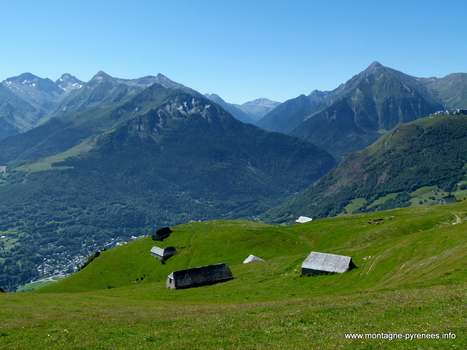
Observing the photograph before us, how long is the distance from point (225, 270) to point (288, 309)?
64.8 meters

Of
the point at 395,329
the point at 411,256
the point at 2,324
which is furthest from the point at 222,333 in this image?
the point at 411,256

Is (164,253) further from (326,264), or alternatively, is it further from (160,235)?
(326,264)

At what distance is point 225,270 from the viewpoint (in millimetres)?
105938

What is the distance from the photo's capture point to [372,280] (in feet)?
226

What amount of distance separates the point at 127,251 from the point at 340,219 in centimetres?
9551

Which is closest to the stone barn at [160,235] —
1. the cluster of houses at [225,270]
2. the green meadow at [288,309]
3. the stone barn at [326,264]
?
the green meadow at [288,309]

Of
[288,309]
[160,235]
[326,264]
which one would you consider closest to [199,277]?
[326,264]

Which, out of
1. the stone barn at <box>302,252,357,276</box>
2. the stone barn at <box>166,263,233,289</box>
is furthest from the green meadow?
the stone barn at <box>166,263,233,289</box>

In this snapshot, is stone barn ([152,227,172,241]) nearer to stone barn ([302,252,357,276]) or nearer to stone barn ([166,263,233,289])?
stone barn ([166,263,233,289])

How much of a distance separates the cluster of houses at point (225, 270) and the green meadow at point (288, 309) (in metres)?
2.99

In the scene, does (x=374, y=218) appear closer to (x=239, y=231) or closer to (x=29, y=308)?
(x=239, y=231)

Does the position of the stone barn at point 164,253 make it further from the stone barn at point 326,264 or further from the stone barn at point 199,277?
the stone barn at point 326,264

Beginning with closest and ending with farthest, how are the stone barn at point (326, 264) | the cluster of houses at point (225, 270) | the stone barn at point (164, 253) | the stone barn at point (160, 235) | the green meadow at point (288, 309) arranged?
1. the green meadow at point (288, 309)
2. the stone barn at point (326, 264)
3. the cluster of houses at point (225, 270)
4. the stone barn at point (164, 253)
5. the stone barn at point (160, 235)

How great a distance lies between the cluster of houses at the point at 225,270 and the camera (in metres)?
87.1
